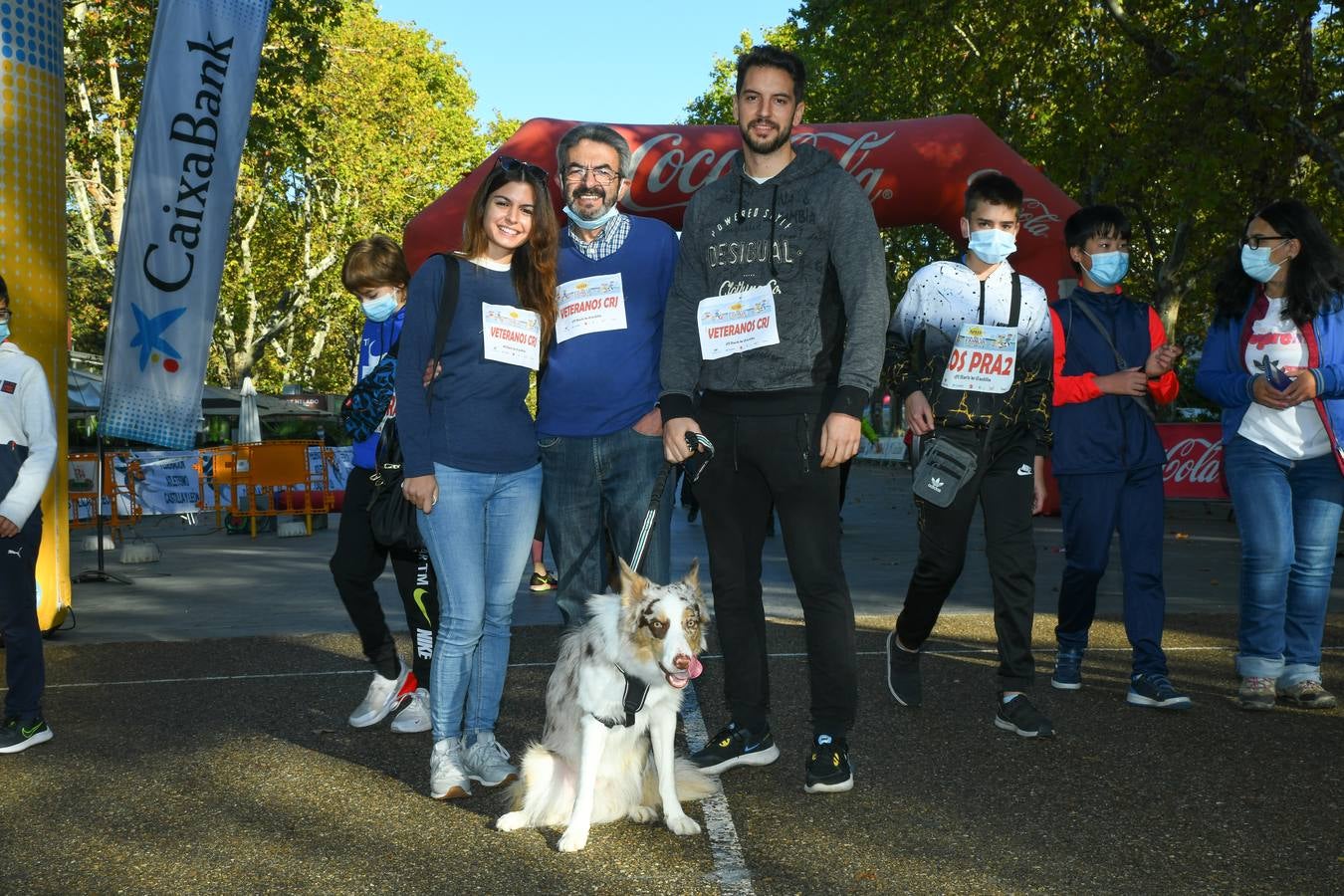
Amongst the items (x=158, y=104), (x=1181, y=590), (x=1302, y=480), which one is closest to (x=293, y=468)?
(x=158, y=104)

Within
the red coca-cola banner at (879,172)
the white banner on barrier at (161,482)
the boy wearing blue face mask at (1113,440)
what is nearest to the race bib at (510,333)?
the boy wearing blue face mask at (1113,440)

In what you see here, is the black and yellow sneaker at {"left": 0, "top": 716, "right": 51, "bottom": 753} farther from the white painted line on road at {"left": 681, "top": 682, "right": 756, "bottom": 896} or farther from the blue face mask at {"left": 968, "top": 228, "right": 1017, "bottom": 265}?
the blue face mask at {"left": 968, "top": 228, "right": 1017, "bottom": 265}

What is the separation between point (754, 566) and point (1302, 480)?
2.74 meters

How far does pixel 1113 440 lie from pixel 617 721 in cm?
292

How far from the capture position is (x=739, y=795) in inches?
180

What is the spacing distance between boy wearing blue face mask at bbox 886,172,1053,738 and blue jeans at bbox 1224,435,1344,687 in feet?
3.63

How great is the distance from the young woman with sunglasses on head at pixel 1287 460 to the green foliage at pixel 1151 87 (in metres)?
10.0

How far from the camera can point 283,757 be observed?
5.22 meters

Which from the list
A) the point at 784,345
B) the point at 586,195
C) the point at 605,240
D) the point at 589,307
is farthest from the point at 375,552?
the point at 784,345

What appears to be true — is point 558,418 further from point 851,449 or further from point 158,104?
point 158,104

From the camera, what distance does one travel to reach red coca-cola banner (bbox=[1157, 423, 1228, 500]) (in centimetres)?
1719

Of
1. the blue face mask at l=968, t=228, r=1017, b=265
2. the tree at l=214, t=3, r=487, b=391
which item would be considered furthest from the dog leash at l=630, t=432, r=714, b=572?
the tree at l=214, t=3, r=487, b=391

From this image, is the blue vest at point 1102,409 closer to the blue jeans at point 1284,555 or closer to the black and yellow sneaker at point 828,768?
the blue jeans at point 1284,555

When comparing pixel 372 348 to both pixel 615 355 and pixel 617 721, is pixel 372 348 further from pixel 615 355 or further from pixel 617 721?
pixel 617 721
